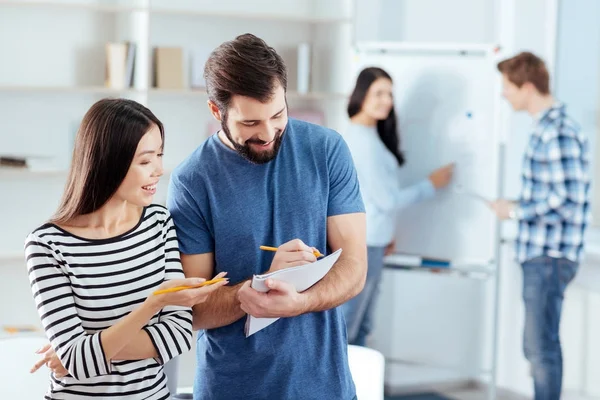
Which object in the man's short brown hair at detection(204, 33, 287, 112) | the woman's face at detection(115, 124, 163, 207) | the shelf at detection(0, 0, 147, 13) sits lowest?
the woman's face at detection(115, 124, 163, 207)

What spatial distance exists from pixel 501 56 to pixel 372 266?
1.23 metres

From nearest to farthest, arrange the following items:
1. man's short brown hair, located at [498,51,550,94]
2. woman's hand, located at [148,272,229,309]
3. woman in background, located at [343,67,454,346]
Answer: woman's hand, located at [148,272,229,309] → man's short brown hair, located at [498,51,550,94] → woman in background, located at [343,67,454,346]

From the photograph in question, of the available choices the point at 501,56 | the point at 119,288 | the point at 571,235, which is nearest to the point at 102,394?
the point at 119,288

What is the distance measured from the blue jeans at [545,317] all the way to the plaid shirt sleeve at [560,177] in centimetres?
21

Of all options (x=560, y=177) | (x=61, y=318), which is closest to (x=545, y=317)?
(x=560, y=177)

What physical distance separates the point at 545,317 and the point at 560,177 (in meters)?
0.60

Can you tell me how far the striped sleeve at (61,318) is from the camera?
5.11ft

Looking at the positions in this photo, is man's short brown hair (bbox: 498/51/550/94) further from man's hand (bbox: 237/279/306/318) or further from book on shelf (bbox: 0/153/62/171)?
man's hand (bbox: 237/279/306/318)

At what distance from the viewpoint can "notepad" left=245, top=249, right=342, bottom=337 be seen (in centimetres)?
159

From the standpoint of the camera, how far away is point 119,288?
1.64 m

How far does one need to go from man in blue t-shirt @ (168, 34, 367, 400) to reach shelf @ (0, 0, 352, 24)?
8.35 feet

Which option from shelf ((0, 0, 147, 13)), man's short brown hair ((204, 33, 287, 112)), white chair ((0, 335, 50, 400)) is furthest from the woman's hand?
shelf ((0, 0, 147, 13))

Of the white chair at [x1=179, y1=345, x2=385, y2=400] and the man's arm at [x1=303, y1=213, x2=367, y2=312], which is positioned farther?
the white chair at [x1=179, y1=345, x2=385, y2=400]

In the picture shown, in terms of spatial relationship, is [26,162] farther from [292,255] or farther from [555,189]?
[292,255]
